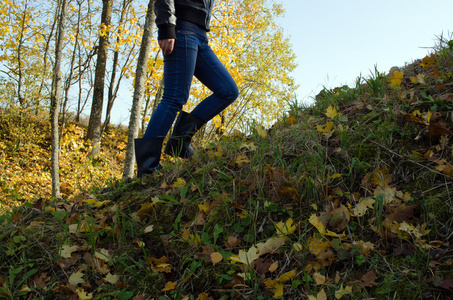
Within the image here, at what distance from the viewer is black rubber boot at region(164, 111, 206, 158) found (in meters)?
2.89

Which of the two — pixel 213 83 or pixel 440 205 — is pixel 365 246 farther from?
pixel 213 83

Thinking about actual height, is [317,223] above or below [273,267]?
above

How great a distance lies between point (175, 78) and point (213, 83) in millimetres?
369

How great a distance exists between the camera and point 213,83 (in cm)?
289

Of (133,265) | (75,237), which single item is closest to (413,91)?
(133,265)

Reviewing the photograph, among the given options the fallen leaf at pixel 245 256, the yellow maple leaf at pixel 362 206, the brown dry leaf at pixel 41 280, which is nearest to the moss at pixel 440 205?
the yellow maple leaf at pixel 362 206

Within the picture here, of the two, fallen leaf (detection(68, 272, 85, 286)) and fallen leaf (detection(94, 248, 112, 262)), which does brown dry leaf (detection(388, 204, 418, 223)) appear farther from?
fallen leaf (detection(68, 272, 85, 286))

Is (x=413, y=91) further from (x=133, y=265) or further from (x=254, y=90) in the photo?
(x=254, y=90)

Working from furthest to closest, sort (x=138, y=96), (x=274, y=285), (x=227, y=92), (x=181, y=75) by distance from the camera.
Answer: (x=138, y=96)
(x=227, y=92)
(x=181, y=75)
(x=274, y=285)

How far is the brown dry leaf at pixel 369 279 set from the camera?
4.31ft

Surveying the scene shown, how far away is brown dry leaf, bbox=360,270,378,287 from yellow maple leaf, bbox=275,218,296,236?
0.40 m

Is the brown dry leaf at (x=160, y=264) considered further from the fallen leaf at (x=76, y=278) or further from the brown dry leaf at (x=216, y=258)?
the fallen leaf at (x=76, y=278)

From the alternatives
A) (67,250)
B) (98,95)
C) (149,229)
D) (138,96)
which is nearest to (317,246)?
(149,229)

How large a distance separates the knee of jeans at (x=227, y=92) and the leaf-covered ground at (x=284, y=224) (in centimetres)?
50
